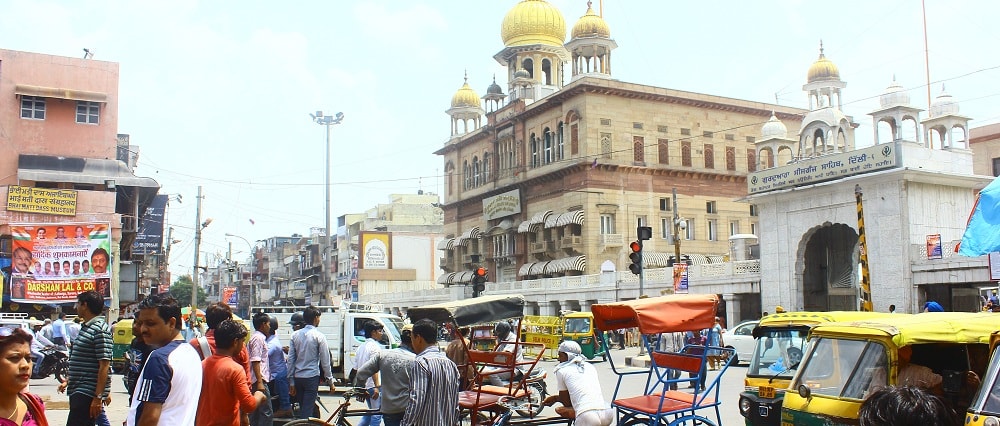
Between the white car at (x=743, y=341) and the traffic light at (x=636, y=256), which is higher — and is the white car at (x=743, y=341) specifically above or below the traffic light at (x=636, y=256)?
below

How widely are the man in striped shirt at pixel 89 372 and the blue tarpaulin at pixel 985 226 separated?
7828 mm

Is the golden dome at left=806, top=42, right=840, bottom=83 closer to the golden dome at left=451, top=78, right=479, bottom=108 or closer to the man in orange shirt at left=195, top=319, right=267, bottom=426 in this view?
the golden dome at left=451, top=78, right=479, bottom=108

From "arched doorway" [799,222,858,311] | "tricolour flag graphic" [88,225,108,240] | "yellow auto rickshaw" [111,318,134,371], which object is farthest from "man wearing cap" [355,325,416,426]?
"arched doorway" [799,222,858,311]

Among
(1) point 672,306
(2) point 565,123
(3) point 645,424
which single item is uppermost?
(2) point 565,123

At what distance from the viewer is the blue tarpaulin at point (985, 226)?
8.04 meters

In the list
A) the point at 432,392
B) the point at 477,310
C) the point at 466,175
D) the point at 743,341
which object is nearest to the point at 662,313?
the point at 432,392

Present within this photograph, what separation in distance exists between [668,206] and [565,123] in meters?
7.95

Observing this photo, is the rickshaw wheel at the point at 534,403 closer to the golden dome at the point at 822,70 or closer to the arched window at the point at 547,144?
the golden dome at the point at 822,70

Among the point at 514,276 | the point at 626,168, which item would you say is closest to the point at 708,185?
the point at 626,168

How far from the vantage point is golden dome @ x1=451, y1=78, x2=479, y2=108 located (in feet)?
219

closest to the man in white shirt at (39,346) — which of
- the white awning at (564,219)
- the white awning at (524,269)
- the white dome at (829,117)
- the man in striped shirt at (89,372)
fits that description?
the man in striped shirt at (89,372)

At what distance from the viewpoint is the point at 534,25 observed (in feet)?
196

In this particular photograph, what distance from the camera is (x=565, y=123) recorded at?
2018 inches

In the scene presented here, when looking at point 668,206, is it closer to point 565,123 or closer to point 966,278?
point 565,123
